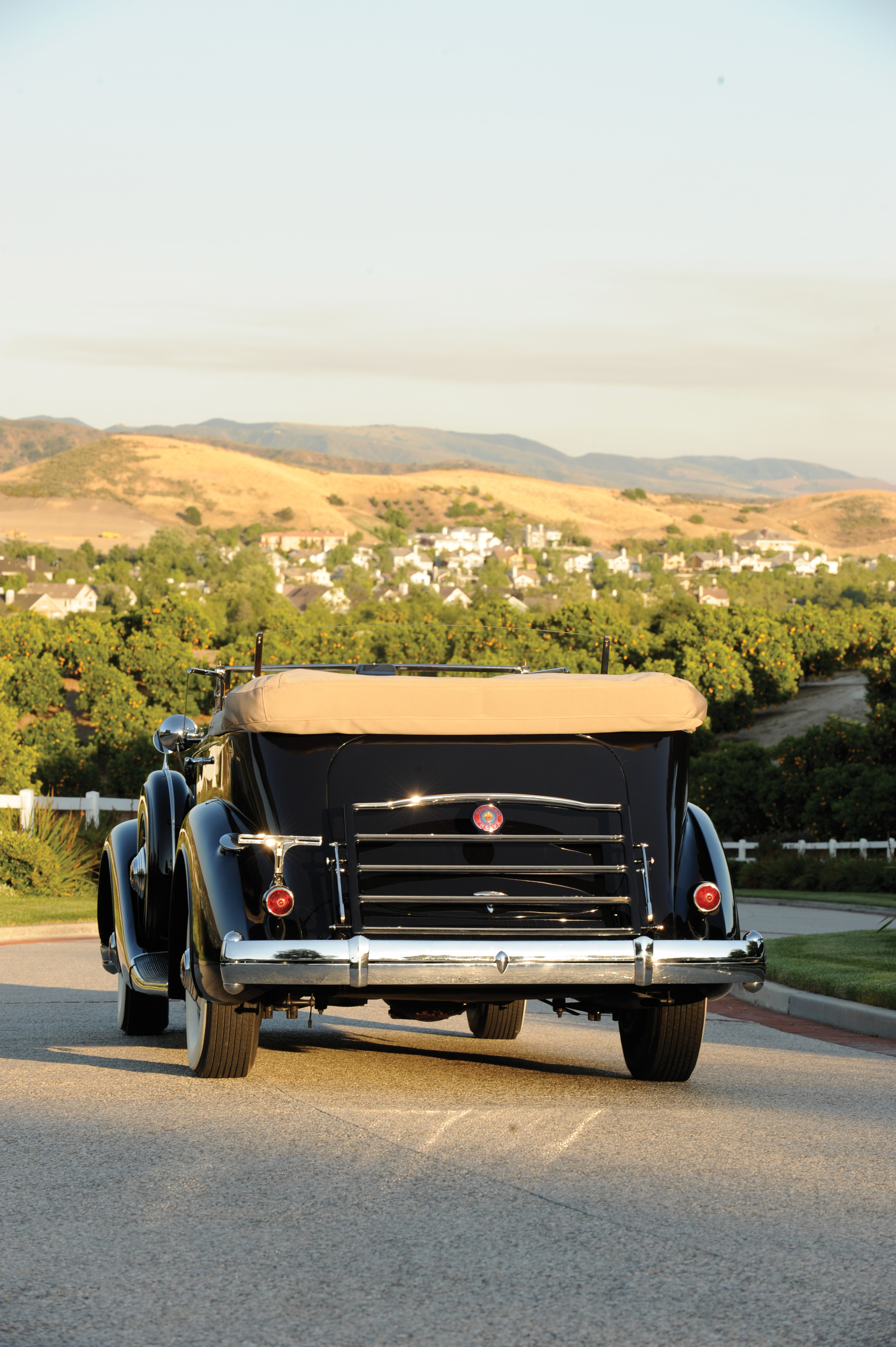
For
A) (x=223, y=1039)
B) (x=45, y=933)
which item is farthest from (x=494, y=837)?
(x=45, y=933)

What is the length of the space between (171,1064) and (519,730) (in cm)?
264

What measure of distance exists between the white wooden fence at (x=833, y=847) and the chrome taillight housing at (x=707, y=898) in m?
30.4

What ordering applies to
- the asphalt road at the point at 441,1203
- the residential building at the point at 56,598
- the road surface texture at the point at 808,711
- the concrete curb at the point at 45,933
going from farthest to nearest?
1. the residential building at the point at 56,598
2. the road surface texture at the point at 808,711
3. the concrete curb at the point at 45,933
4. the asphalt road at the point at 441,1203

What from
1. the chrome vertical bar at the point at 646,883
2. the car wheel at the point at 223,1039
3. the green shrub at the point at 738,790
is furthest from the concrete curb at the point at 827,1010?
the green shrub at the point at 738,790

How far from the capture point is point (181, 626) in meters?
80.9

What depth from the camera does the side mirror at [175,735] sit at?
30.3 feet

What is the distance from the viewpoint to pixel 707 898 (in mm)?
7082

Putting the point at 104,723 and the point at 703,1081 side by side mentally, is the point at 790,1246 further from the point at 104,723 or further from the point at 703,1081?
the point at 104,723

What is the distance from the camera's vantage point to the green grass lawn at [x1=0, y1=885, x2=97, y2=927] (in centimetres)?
1833

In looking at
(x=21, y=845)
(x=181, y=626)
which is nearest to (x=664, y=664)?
(x=181, y=626)

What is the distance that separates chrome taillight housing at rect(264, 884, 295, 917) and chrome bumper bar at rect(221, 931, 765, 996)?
0.13m

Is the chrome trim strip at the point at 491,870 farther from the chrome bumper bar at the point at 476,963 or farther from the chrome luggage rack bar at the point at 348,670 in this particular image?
the chrome luggage rack bar at the point at 348,670

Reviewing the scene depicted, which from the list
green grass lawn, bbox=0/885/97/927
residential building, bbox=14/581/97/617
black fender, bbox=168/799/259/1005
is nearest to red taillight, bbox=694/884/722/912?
black fender, bbox=168/799/259/1005

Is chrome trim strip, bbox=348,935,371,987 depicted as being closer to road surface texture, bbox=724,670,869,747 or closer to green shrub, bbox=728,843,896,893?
green shrub, bbox=728,843,896,893
